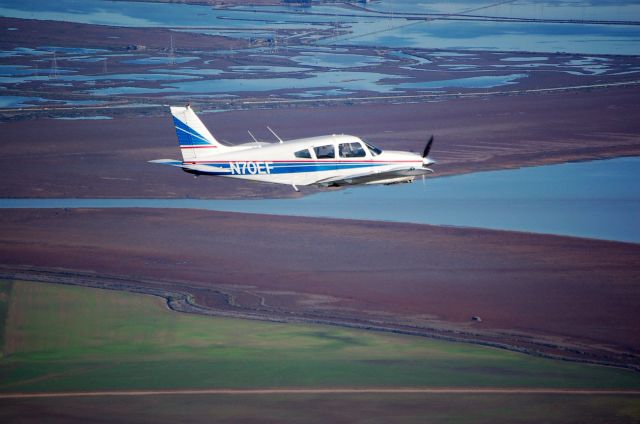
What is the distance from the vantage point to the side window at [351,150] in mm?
36406

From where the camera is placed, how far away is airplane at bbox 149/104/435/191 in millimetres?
35562

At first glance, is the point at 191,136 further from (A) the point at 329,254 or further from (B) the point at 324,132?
(B) the point at 324,132

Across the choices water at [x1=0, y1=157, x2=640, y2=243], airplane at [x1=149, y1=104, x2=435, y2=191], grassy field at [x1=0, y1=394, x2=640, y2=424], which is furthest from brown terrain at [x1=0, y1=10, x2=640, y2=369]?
airplane at [x1=149, y1=104, x2=435, y2=191]

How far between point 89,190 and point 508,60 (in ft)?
209

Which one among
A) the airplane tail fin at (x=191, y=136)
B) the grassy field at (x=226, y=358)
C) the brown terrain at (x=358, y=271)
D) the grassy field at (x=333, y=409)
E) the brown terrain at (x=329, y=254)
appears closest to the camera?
the grassy field at (x=333, y=409)

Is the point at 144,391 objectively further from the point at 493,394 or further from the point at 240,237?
the point at 240,237

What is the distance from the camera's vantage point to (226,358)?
103ft

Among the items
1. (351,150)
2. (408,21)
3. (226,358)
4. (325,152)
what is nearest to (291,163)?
(325,152)

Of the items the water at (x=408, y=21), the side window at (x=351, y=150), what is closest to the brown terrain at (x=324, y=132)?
the side window at (x=351, y=150)

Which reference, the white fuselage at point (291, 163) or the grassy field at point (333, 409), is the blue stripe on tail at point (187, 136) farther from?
the grassy field at point (333, 409)

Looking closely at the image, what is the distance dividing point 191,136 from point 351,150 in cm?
501

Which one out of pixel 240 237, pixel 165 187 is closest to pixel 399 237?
pixel 240 237

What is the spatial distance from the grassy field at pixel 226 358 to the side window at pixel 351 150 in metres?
5.92

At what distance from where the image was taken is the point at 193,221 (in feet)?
148
